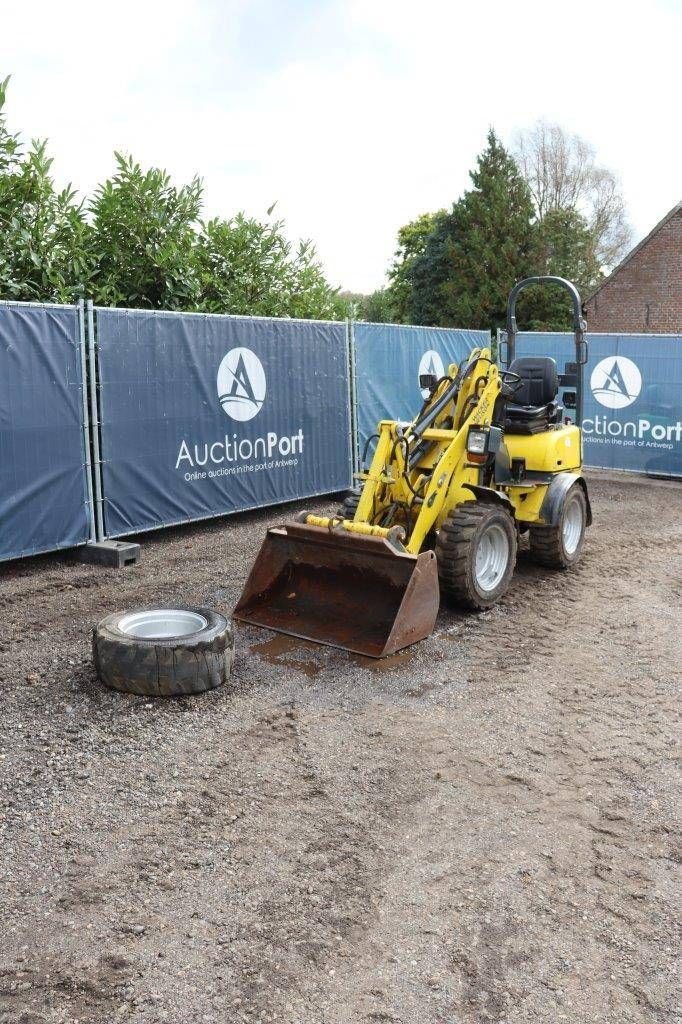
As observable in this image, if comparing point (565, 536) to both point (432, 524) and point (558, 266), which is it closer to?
point (432, 524)

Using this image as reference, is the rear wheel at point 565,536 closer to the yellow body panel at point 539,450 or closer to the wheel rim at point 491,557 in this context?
the yellow body panel at point 539,450

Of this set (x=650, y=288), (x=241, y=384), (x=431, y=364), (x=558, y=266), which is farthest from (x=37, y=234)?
(x=558, y=266)

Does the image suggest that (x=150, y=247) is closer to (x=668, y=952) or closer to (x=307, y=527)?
(x=307, y=527)

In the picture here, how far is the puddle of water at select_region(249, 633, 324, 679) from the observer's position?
18.8 feet

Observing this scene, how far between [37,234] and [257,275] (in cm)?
425

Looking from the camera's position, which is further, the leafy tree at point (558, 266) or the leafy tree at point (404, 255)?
the leafy tree at point (404, 255)

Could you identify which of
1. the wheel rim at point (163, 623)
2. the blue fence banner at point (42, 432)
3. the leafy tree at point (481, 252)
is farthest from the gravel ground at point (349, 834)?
the leafy tree at point (481, 252)

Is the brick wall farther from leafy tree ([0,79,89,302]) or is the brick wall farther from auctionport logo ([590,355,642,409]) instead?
leafy tree ([0,79,89,302])

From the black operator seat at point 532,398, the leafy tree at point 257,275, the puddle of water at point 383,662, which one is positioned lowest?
the puddle of water at point 383,662

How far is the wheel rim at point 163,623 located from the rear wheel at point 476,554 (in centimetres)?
191

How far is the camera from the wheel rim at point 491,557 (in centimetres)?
691

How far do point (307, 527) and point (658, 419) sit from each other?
9.60 m

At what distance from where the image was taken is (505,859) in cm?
367

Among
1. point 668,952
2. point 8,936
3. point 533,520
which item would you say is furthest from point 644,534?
point 8,936
